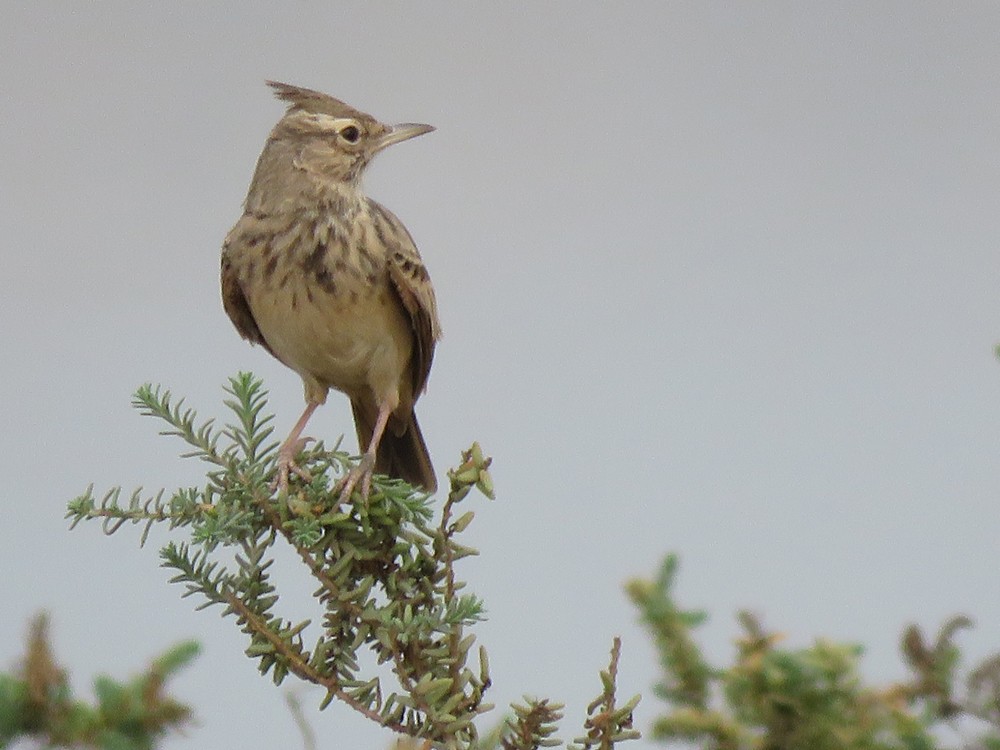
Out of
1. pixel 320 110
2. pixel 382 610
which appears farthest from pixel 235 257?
pixel 382 610

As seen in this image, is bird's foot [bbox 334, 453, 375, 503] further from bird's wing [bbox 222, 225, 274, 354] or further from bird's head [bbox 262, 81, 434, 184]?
bird's head [bbox 262, 81, 434, 184]

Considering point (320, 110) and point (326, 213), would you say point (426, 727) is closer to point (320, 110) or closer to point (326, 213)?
point (326, 213)

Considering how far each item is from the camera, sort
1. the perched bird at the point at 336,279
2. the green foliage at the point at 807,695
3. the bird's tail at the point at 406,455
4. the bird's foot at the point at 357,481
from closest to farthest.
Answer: the green foliage at the point at 807,695 → the bird's foot at the point at 357,481 → the perched bird at the point at 336,279 → the bird's tail at the point at 406,455

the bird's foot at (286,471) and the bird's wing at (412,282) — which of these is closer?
the bird's foot at (286,471)

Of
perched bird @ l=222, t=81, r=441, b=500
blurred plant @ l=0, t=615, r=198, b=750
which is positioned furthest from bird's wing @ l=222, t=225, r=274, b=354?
blurred plant @ l=0, t=615, r=198, b=750

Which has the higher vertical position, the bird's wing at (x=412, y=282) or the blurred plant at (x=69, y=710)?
the bird's wing at (x=412, y=282)

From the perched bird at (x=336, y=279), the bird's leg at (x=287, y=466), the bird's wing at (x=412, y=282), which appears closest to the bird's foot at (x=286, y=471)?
the bird's leg at (x=287, y=466)

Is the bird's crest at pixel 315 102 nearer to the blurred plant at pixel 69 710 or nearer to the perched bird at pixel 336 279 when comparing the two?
the perched bird at pixel 336 279

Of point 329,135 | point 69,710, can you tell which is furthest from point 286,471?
point 329,135
